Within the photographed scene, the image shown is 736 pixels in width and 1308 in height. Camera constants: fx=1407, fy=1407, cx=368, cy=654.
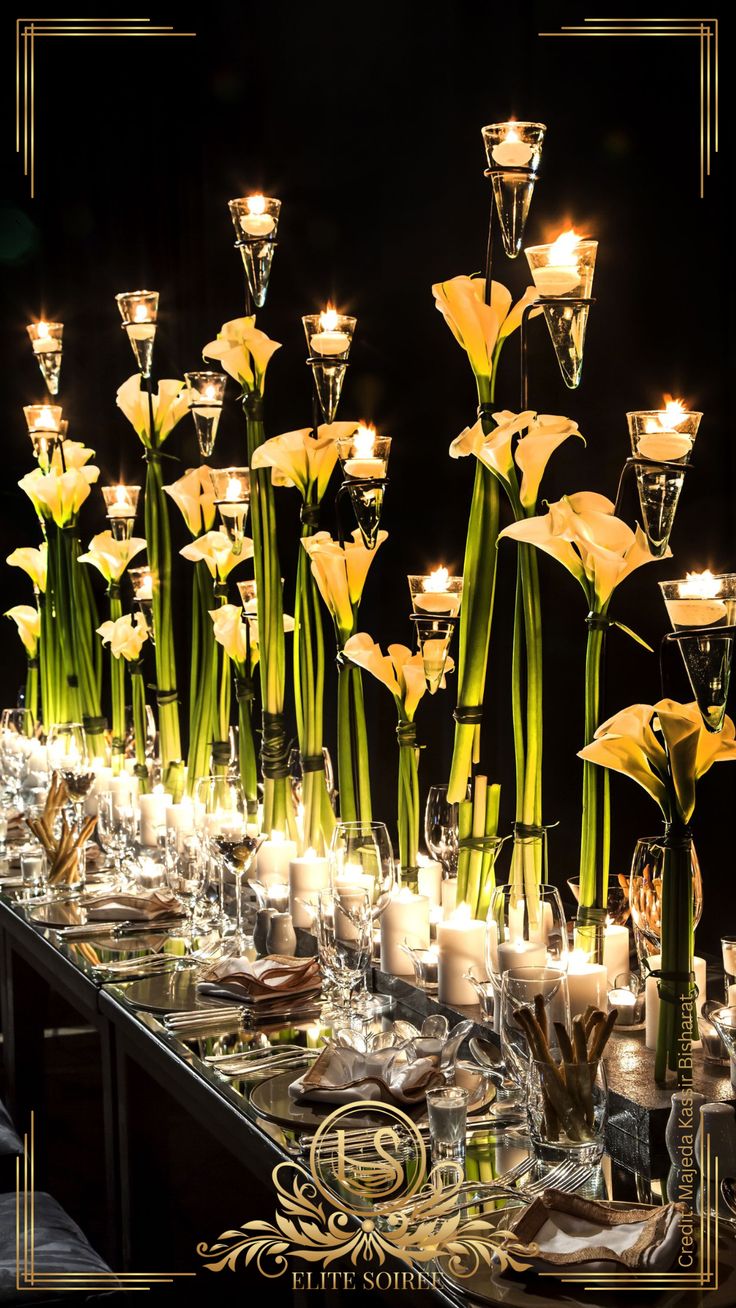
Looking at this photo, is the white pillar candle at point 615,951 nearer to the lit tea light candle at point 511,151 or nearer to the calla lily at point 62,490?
the lit tea light candle at point 511,151

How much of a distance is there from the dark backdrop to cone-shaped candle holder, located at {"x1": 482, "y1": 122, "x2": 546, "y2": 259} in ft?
2.05

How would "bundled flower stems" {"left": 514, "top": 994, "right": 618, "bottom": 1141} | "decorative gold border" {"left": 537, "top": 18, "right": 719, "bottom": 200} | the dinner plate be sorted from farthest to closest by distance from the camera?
"decorative gold border" {"left": 537, "top": 18, "right": 719, "bottom": 200}
the dinner plate
"bundled flower stems" {"left": 514, "top": 994, "right": 618, "bottom": 1141}

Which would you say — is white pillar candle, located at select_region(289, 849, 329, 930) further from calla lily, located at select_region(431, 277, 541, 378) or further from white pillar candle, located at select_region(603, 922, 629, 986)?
calla lily, located at select_region(431, 277, 541, 378)

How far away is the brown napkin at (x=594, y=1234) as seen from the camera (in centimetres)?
128

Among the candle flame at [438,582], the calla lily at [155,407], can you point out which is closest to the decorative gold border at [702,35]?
the candle flame at [438,582]

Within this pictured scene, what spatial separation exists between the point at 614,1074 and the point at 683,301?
1511mm

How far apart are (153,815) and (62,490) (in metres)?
1.20

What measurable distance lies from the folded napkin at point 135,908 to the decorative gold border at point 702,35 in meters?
1.69

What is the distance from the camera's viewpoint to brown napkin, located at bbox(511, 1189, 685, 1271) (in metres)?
1.28

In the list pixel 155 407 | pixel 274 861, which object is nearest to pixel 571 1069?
pixel 274 861

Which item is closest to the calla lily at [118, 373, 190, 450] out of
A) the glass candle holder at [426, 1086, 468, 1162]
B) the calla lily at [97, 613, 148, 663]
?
the calla lily at [97, 613, 148, 663]

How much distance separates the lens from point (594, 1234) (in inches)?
52.6

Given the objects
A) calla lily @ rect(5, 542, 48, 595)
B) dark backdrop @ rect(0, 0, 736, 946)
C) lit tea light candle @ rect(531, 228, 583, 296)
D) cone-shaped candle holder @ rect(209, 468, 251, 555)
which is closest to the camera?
lit tea light candle @ rect(531, 228, 583, 296)

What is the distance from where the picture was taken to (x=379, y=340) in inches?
144
